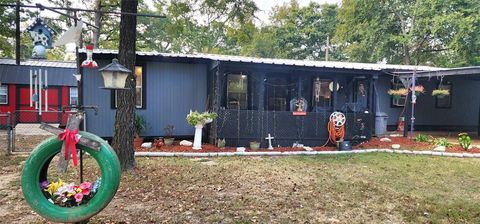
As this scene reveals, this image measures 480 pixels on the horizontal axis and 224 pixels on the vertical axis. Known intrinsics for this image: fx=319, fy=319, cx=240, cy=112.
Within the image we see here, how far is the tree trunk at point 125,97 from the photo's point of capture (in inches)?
217

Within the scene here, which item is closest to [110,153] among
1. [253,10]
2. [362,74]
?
[253,10]

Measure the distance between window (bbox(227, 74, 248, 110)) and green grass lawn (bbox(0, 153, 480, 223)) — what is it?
3.09 meters

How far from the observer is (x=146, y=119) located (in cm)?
905

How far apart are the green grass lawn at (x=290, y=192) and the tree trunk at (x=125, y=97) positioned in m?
0.56

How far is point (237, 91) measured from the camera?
9766 mm

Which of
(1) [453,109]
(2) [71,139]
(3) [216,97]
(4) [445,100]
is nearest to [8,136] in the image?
(3) [216,97]

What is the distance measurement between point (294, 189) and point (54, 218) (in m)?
3.18

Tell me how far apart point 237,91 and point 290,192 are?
5.47 m

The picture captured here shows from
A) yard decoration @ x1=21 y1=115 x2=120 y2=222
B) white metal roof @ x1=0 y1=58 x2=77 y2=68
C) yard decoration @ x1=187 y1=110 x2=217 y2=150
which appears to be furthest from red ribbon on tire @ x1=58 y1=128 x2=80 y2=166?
white metal roof @ x1=0 y1=58 x2=77 y2=68

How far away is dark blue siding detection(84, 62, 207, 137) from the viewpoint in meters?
8.68

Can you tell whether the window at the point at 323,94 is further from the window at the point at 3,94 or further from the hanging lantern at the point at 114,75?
the window at the point at 3,94

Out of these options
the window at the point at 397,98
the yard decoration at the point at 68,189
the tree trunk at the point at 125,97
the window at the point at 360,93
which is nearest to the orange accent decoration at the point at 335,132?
the window at the point at 360,93

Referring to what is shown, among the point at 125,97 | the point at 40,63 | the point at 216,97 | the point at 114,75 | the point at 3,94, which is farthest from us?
the point at 40,63

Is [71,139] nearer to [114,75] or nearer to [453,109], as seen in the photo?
[114,75]
